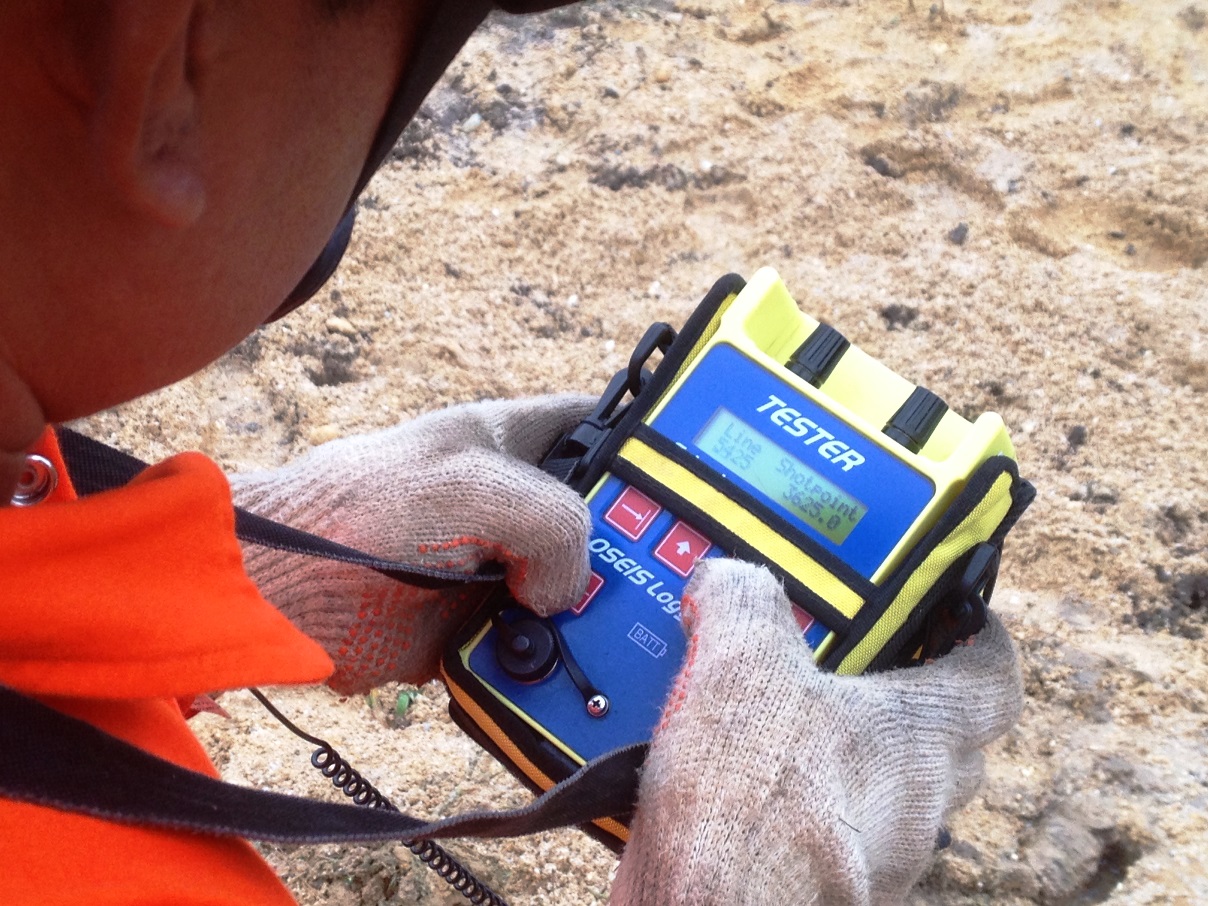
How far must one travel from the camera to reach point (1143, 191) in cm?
188

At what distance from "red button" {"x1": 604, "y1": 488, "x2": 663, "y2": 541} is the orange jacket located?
41 centimetres

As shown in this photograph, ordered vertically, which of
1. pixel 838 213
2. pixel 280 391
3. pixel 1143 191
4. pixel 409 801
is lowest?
pixel 409 801

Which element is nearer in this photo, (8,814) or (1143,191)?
(8,814)

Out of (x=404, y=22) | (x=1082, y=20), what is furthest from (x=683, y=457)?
(x=1082, y=20)

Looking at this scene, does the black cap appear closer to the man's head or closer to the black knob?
the man's head

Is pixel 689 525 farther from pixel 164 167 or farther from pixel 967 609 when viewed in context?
pixel 164 167

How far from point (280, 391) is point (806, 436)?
966 mm

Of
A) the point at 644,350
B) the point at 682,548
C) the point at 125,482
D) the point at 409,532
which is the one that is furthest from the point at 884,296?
the point at 125,482

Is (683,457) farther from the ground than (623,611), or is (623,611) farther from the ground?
(683,457)

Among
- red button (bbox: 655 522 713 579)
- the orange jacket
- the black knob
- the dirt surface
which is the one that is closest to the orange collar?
the orange jacket

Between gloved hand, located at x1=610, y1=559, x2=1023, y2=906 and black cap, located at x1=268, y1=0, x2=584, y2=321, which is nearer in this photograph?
black cap, located at x1=268, y1=0, x2=584, y2=321

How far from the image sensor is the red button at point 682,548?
3.06ft

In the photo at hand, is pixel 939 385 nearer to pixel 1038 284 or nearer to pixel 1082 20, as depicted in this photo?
pixel 1038 284

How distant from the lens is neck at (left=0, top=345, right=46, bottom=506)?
46cm
